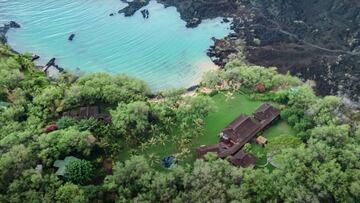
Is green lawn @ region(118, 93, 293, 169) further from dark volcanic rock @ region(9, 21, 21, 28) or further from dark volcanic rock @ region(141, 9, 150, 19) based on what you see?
dark volcanic rock @ region(9, 21, 21, 28)

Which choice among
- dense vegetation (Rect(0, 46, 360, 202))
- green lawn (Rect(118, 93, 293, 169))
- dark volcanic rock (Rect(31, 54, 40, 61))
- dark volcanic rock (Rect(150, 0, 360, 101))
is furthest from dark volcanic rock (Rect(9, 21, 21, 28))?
green lawn (Rect(118, 93, 293, 169))

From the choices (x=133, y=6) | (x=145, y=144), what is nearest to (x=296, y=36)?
(x=133, y=6)

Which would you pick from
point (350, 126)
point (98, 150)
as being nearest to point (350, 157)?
point (350, 126)

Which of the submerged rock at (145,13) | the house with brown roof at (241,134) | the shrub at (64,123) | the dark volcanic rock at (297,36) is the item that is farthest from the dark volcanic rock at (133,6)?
the house with brown roof at (241,134)

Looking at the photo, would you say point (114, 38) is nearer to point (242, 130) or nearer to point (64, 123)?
point (64, 123)

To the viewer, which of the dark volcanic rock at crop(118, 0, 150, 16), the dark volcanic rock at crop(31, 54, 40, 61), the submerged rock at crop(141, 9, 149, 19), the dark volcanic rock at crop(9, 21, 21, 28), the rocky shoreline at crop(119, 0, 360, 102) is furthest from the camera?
the dark volcanic rock at crop(118, 0, 150, 16)

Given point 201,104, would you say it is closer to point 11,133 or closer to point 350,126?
point 350,126

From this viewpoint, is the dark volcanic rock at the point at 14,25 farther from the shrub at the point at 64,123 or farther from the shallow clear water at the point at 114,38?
the shrub at the point at 64,123
